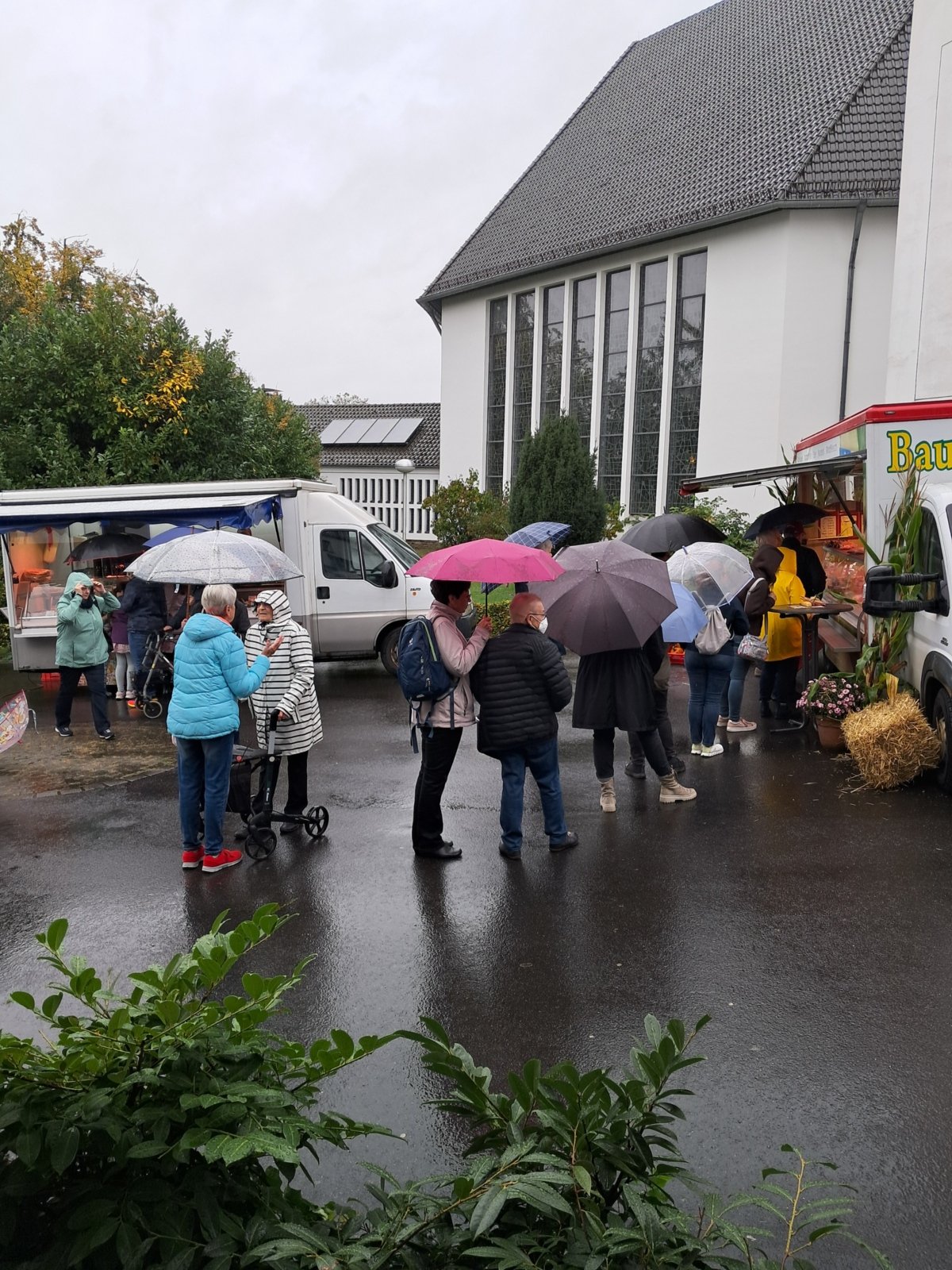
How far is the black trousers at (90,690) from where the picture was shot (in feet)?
35.1

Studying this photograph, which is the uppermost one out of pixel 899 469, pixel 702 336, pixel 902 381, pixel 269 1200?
pixel 702 336

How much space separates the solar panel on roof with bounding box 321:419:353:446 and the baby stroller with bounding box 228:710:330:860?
42.7 metres

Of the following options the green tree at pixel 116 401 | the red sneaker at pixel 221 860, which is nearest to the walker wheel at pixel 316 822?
the red sneaker at pixel 221 860

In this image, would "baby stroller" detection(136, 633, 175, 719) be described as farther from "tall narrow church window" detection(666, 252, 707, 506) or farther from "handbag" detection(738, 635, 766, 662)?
"tall narrow church window" detection(666, 252, 707, 506)

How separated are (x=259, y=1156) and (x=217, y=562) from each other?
7.36 meters

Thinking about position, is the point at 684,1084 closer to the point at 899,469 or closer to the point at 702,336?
the point at 899,469

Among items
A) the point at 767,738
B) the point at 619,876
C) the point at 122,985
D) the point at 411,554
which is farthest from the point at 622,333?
the point at 122,985

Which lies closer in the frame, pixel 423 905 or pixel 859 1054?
pixel 859 1054

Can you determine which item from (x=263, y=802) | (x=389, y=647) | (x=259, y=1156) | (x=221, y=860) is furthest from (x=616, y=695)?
(x=389, y=647)

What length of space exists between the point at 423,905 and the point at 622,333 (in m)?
26.5

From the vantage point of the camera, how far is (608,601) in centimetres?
699

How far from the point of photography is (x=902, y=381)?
17719 mm

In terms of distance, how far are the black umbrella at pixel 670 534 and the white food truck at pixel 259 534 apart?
4.71 metres

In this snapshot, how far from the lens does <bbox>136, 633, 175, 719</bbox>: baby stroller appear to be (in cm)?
1240
